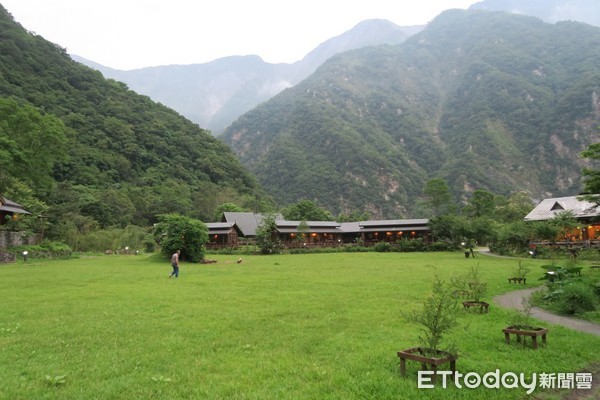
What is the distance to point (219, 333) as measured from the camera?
30.3ft

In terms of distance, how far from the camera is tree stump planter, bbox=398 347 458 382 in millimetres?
6082

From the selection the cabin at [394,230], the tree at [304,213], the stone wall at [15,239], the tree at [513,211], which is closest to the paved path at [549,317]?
the stone wall at [15,239]

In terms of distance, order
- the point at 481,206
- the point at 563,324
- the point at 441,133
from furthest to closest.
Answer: the point at 441,133 < the point at 481,206 < the point at 563,324

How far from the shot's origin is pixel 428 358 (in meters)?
6.07

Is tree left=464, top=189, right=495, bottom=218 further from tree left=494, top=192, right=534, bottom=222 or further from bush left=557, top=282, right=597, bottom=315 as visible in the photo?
bush left=557, top=282, right=597, bottom=315

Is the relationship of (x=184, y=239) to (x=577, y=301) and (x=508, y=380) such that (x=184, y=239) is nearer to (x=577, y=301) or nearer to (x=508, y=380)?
(x=577, y=301)

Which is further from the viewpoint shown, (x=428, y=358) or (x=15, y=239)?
(x=15, y=239)

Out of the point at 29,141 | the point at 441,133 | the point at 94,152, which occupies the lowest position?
the point at 29,141

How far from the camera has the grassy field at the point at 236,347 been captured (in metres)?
5.82

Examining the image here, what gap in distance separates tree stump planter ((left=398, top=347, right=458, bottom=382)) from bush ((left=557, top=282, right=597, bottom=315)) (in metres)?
8.59

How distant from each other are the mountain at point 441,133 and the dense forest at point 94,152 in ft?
111

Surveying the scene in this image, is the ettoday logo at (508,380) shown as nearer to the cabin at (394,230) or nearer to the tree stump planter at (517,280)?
the tree stump planter at (517,280)

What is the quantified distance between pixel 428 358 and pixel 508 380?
158cm

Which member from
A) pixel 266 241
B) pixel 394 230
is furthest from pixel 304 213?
pixel 266 241
